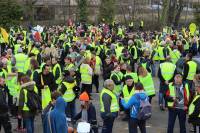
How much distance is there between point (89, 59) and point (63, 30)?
15.9 metres

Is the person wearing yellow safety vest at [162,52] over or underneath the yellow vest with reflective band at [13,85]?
underneath

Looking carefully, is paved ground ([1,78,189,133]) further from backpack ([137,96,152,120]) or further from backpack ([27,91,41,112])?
backpack ([137,96,152,120])

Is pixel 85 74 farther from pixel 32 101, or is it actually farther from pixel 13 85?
pixel 32 101

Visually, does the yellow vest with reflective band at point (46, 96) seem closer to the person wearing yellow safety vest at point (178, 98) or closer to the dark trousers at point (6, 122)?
the dark trousers at point (6, 122)

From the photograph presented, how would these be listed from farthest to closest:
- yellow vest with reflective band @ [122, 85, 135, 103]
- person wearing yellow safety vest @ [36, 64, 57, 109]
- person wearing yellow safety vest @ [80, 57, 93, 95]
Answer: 1. person wearing yellow safety vest @ [80, 57, 93, 95]
2. person wearing yellow safety vest @ [36, 64, 57, 109]
3. yellow vest with reflective band @ [122, 85, 135, 103]

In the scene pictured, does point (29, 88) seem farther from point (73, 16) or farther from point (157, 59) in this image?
point (73, 16)

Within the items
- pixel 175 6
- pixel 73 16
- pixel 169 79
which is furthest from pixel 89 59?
pixel 73 16

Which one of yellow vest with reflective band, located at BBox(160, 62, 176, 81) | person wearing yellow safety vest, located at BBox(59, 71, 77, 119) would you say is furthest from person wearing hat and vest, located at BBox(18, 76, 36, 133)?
yellow vest with reflective band, located at BBox(160, 62, 176, 81)

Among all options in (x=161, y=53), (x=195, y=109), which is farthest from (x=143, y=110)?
(x=161, y=53)

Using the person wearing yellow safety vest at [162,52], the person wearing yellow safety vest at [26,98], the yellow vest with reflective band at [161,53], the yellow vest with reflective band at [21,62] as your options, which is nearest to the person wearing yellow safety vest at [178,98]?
the person wearing yellow safety vest at [26,98]

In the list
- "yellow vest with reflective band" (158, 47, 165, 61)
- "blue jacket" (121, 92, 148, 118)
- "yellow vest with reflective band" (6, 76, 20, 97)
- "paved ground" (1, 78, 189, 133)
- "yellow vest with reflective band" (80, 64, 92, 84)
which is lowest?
"paved ground" (1, 78, 189, 133)

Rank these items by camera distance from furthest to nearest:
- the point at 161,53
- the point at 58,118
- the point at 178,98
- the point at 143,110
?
the point at 161,53
the point at 178,98
the point at 143,110
the point at 58,118

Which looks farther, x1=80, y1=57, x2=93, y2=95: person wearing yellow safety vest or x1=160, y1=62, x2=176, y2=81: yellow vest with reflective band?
x1=80, y1=57, x2=93, y2=95: person wearing yellow safety vest

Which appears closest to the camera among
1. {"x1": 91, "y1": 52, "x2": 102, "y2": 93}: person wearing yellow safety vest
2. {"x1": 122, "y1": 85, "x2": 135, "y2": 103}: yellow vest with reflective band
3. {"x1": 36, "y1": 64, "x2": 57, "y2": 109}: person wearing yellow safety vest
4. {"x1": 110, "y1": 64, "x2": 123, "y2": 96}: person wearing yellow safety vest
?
{"x1": 122, "y1": 85, "x2": 135, "y2": 103}: yellow vest with reflective band
